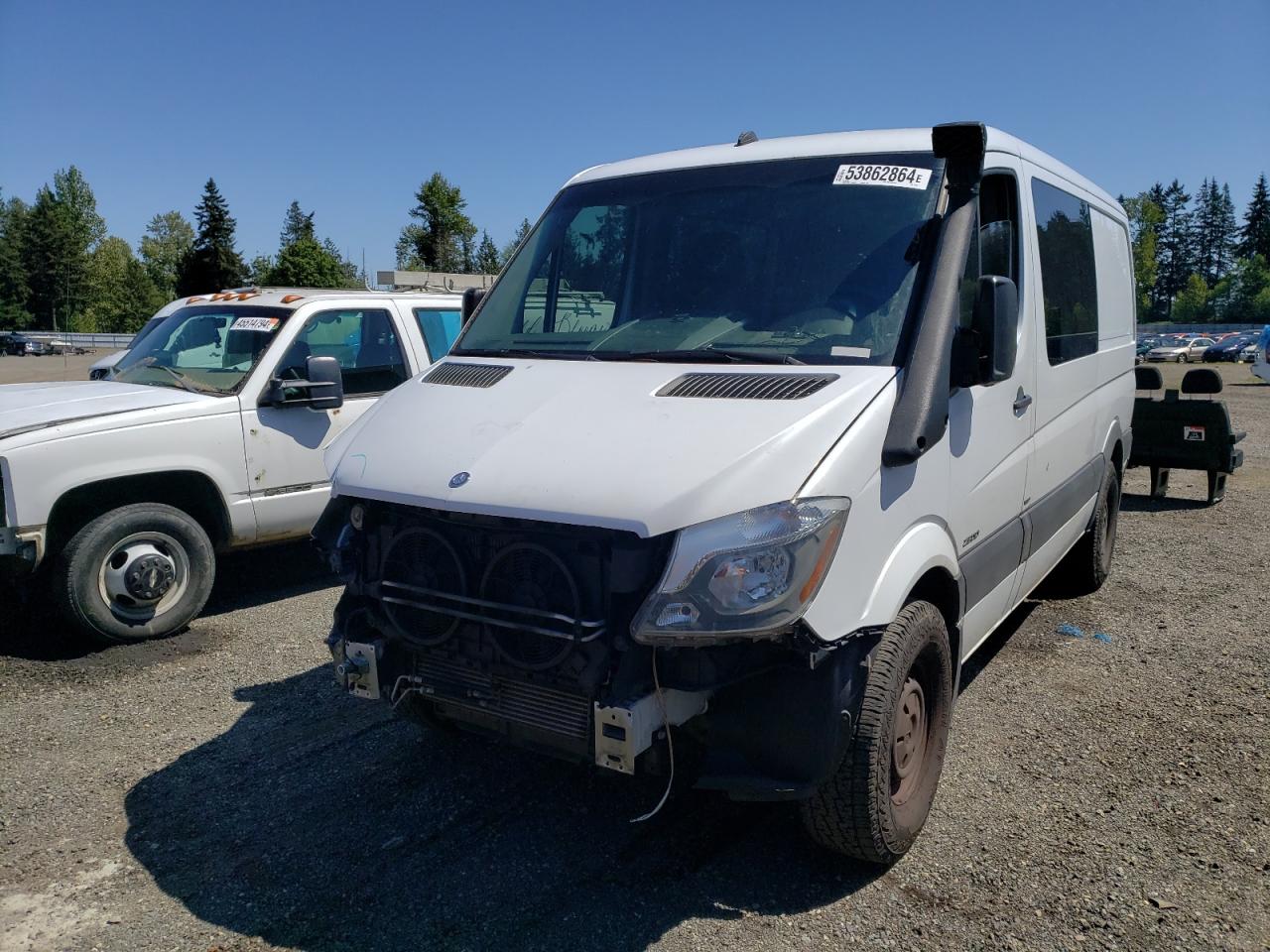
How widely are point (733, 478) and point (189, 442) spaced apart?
14.8 feet

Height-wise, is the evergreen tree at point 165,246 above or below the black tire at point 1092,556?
above

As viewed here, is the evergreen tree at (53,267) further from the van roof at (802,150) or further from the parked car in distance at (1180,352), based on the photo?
the van roof at (802,150)

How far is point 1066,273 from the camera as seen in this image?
527 cm

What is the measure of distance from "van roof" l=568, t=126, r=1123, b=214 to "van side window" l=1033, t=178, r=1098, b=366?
26cm

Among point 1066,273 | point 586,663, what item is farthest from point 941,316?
point 1066,273

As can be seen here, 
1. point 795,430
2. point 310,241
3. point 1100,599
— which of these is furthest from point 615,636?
point 310,241

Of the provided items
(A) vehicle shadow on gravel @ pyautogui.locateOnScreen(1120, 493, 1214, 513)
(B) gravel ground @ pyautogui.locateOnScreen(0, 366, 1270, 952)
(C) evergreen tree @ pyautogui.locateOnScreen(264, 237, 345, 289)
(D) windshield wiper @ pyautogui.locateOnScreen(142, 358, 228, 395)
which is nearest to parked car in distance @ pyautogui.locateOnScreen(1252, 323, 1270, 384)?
(A) vehicle shadow on gravel @ pyautogui.locateOnScreen(1120, 493, 1214, 513)

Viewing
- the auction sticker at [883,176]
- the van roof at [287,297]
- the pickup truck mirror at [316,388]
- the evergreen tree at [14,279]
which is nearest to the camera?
the auction sticker at [883,176]

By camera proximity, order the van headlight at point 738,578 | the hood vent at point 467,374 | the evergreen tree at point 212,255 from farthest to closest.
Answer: the evergreen tree at point 212,255 < the hood vent at point 467,374 < the van headlight at point 738,578

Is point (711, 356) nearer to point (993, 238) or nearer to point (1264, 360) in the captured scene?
point (993, 238)

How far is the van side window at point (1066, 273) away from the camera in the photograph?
483 centimetres

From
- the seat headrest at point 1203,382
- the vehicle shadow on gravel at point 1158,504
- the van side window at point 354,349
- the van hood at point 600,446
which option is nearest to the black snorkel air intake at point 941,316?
the van hood at point 600,446

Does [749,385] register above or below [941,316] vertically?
below

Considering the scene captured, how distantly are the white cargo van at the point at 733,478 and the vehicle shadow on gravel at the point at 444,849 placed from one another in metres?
0.41
